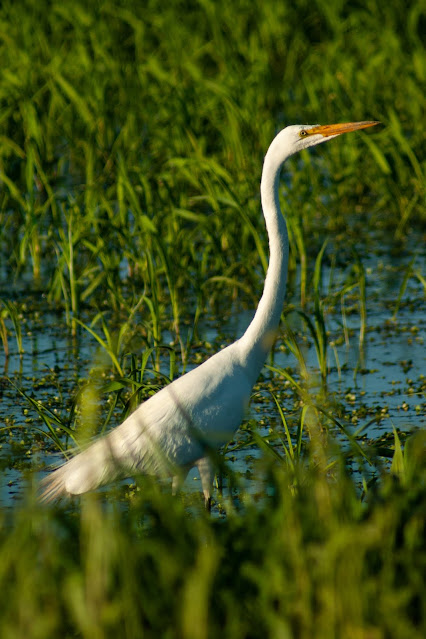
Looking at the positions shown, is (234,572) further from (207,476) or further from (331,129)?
(331,129)

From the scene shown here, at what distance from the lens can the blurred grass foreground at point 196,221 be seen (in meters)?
2.45

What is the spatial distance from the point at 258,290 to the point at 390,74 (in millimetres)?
3868

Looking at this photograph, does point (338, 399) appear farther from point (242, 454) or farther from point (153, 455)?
point (153, 455)

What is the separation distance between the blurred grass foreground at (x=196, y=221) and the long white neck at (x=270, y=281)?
48 cm

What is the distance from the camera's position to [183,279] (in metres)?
6.65

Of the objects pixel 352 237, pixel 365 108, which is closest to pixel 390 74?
pixel 365 108

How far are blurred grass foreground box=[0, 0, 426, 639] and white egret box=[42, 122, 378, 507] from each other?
20 centimetres

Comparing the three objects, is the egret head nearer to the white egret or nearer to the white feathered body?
the white egret

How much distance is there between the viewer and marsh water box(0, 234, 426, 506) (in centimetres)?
482

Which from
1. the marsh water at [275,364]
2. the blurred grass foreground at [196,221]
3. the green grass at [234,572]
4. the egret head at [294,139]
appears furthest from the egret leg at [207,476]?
the egret head at [294,139]

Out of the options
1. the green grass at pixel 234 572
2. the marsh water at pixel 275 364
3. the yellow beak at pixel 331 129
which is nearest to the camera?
the green grass at pixel 234 572

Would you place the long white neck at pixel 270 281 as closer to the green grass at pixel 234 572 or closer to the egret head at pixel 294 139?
the egret head at pixel 294 139

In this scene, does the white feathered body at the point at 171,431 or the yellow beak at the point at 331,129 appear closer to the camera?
the white feathered body at the point at 171,431

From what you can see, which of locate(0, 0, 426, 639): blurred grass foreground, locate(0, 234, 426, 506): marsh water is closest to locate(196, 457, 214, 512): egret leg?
locate(0, 0, 426, 639): blurred grass foreground
